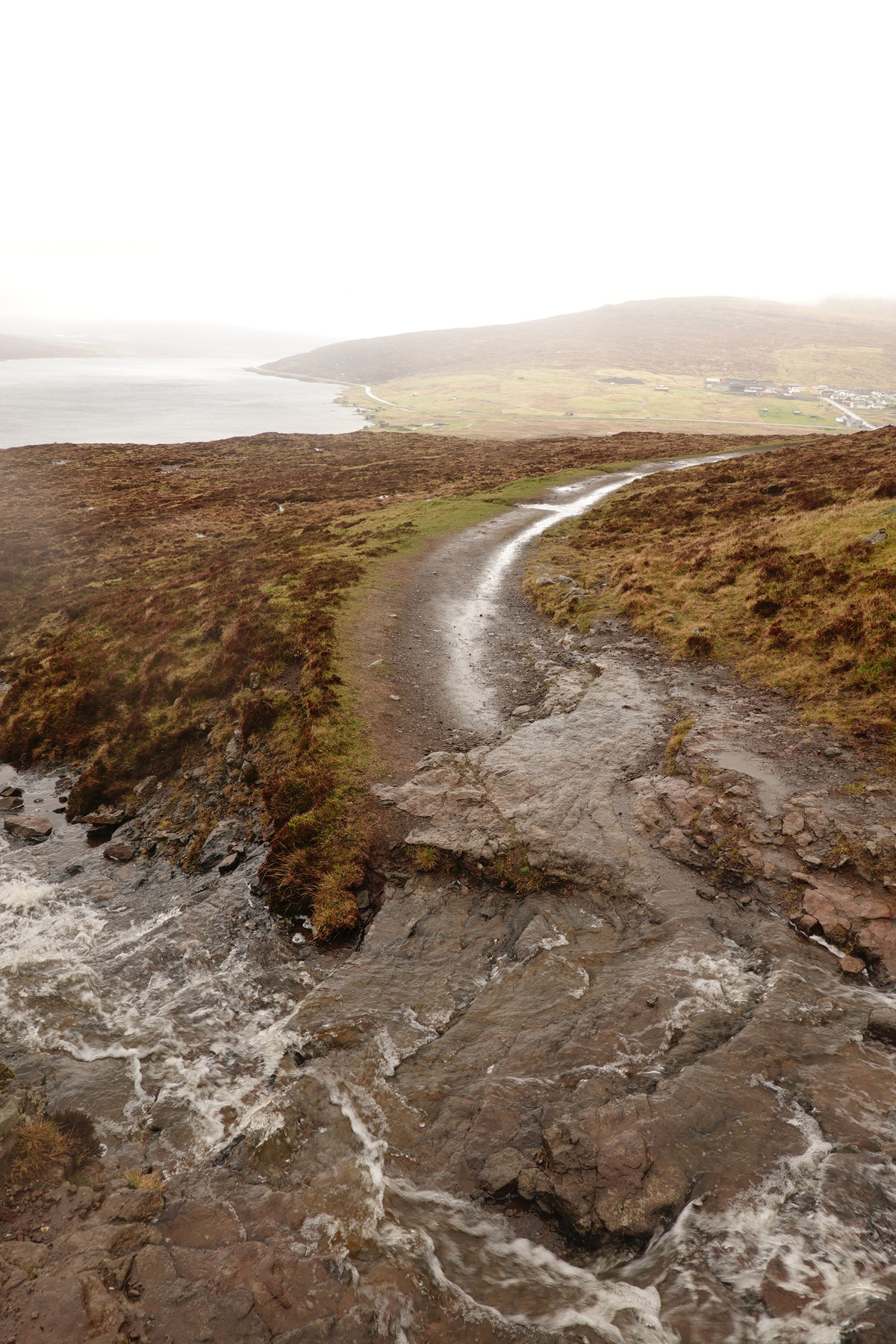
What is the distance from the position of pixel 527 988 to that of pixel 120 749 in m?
18.0

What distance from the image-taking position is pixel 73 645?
2997 centimetres

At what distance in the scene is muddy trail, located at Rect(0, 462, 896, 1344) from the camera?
706 centimetres

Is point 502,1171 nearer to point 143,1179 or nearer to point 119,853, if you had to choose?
point 143,1179

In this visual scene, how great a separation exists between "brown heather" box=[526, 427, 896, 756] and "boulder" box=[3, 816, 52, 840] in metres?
22.1

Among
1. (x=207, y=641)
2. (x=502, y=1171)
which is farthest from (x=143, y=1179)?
(x=207, y=641)

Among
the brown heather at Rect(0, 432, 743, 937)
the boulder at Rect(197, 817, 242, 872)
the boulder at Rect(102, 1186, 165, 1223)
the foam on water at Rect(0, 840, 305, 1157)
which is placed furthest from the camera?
the brown heather at Rect(0, 432, 743, 937)

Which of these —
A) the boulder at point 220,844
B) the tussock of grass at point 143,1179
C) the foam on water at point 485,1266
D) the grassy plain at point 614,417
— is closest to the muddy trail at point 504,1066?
the foam on water at point 485,1266

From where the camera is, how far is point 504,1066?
9578 mm

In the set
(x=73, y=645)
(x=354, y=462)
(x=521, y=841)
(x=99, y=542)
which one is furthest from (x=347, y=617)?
(x=354, y=462)

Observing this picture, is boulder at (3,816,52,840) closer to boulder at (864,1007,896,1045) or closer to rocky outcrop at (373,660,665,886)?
rocky outcrop at (373,660,665,886)

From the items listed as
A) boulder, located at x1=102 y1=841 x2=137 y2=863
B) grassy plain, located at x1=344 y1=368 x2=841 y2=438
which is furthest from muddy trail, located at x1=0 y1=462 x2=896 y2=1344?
grassy plain, located at x1=344 y1=368 x2=841 y2=438

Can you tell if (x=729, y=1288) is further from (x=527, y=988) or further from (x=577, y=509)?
(x=577, y=509)

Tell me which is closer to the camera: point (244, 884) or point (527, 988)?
point (527, 988)

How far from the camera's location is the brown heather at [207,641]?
54.6ft
